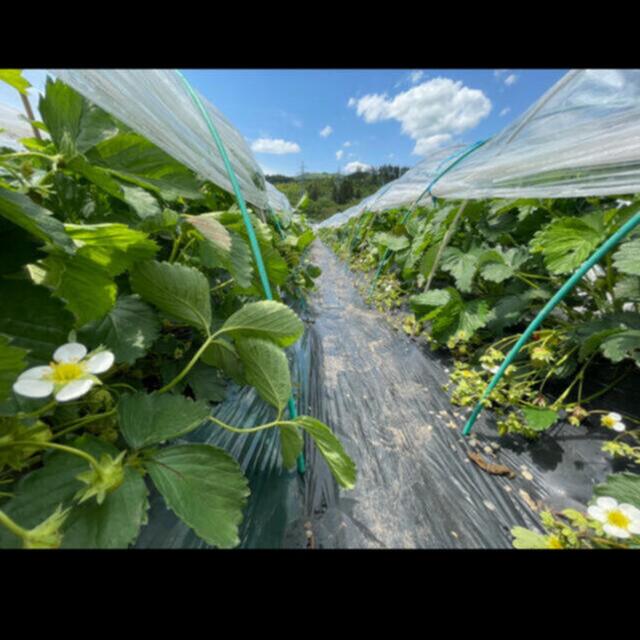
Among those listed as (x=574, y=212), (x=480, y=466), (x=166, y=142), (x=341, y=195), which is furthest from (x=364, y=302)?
(x=341, y=195)

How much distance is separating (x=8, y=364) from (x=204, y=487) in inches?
10.8

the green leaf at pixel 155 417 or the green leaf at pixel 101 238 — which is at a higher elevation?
the green leaf at pixel 101 238

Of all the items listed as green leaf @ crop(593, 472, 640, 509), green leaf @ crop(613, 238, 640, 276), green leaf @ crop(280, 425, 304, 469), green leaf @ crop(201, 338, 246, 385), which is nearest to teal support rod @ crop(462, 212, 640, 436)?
green leaf @ crop(613, 238, 640, 276)

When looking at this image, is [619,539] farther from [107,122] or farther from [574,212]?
[574,212]

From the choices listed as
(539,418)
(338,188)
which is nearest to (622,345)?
(539,418)

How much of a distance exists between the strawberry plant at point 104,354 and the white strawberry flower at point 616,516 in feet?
1.87

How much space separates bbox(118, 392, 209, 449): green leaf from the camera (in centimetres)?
43

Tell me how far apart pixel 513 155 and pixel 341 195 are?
3975cm

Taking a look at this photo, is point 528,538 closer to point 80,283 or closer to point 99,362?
point 99,362

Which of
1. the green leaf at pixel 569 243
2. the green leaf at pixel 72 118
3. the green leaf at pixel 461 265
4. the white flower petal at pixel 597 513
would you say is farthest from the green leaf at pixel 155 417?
the green leaf at pixel 461 265

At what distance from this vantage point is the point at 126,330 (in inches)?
22.9

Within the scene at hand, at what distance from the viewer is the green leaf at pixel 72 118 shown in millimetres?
591

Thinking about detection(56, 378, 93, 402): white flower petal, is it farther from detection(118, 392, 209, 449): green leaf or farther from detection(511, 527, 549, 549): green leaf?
detection(511, 527, 549, 549): green leaf

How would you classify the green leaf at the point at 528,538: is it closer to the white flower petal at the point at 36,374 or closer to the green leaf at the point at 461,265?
the white flower petal at the point at 36,374
